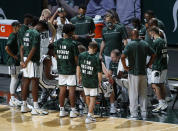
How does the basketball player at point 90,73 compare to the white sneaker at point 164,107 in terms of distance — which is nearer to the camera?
the basketball player at point 90,73

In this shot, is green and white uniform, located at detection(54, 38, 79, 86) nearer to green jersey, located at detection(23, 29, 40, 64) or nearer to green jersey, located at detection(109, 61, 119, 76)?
green jersey, located at detection(23, 29, 40, 64)

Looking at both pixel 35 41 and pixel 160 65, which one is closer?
pixel 35 41

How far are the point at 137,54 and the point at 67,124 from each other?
7.23ft

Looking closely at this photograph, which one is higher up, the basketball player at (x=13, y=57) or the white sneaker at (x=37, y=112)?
the basketball player at (x=13, y=57)

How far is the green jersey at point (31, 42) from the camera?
1230 cm

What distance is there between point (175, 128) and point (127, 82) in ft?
5.91

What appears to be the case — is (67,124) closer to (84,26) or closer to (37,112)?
(37,112)

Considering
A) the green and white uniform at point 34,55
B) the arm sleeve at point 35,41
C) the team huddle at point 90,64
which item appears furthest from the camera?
the green and white uniform at point 34,55

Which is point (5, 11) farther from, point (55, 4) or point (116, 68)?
point (116, 68)

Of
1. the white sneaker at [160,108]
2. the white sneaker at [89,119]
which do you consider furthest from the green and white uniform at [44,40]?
the white sneaker at [160,108]

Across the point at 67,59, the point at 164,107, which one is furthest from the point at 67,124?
the point at 164,107

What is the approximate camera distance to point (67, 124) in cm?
1150

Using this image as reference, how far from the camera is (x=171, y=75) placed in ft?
55.0

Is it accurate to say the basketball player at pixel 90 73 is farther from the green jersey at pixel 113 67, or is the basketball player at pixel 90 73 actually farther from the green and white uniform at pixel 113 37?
the green and white uniform at pixel 113 37
